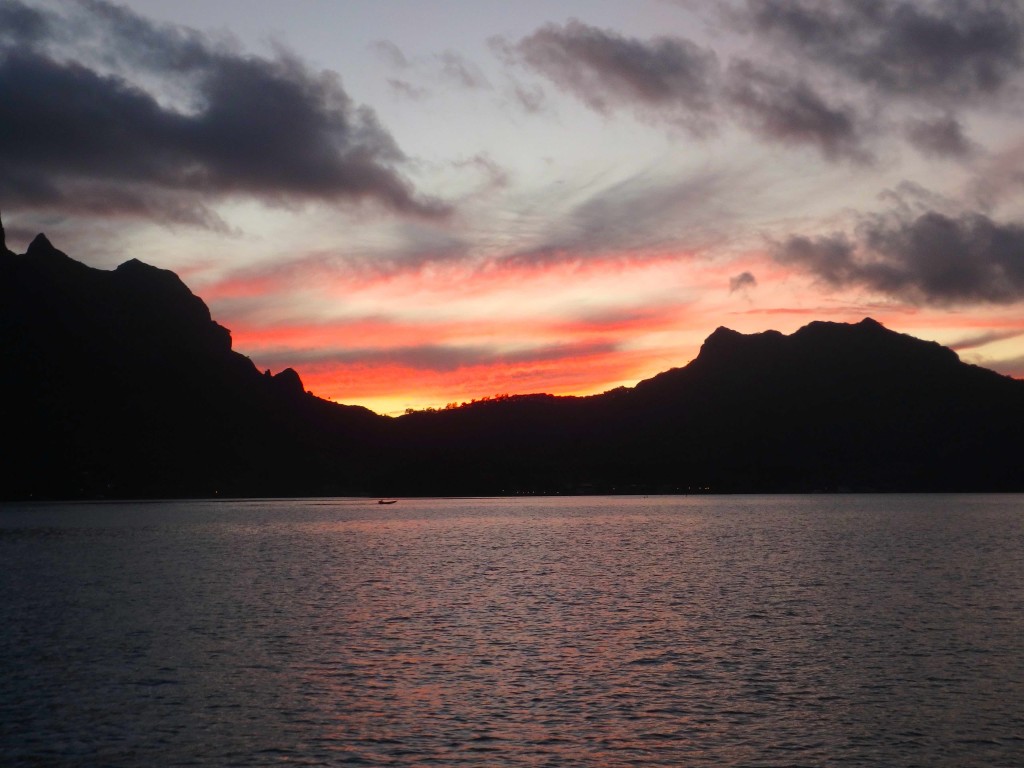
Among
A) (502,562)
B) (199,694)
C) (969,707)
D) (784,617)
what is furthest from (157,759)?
(502,562)

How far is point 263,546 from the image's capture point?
150000 mm

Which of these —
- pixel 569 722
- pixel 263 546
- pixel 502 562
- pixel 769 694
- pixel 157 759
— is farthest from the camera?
pixel 263 546

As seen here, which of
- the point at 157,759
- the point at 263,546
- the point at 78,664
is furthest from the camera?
the point at 263,546

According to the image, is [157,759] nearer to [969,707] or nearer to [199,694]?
[199,694]

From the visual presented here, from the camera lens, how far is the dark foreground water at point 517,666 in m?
32.4

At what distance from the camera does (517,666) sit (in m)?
46.4

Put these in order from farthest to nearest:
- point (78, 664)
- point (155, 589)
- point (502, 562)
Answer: point (502, 562) → point (155, 589) → point (78, 664)

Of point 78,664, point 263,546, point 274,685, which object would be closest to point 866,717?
point 274,685

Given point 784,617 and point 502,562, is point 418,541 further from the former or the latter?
point 784,617

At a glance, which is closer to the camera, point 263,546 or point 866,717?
point 866,717

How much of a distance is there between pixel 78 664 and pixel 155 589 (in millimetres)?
38543

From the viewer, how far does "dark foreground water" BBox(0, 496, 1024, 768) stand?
32.4 m

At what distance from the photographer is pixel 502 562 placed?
11419 cm

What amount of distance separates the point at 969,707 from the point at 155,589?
69003 mm
